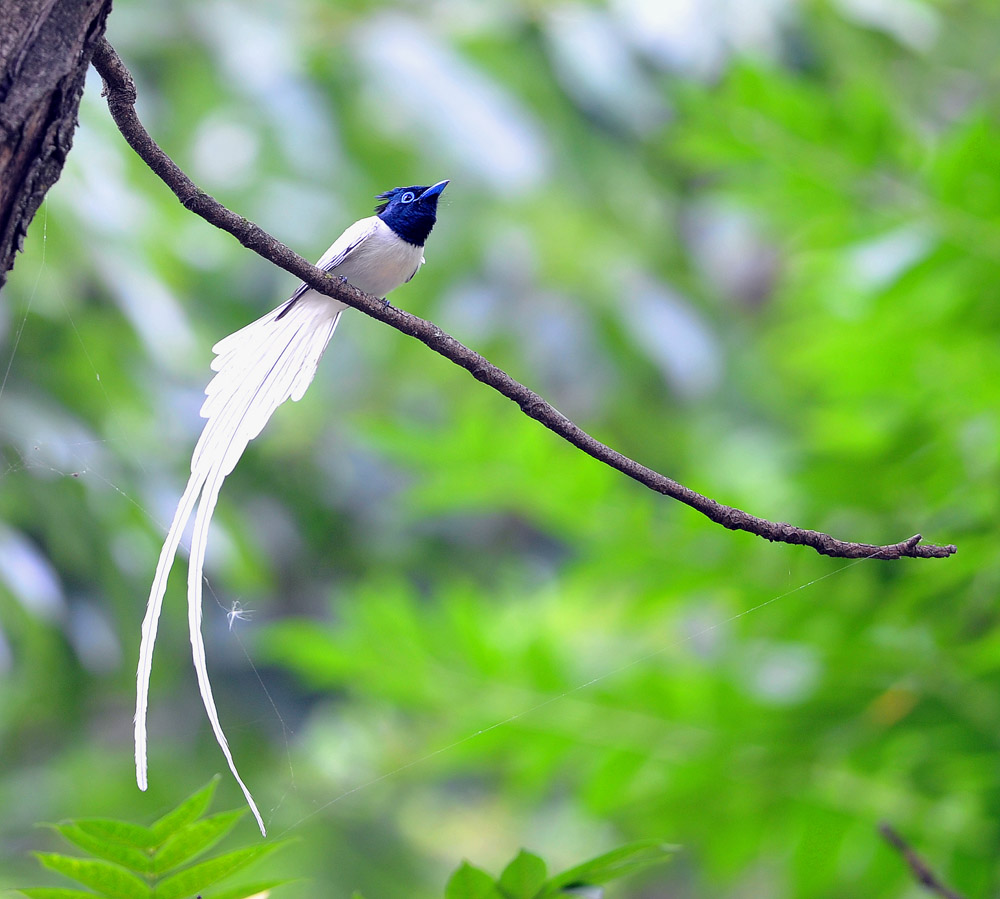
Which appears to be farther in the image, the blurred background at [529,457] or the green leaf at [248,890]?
the blurred background at [529,457]

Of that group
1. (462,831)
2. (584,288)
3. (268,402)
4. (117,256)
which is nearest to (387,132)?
(584,288)

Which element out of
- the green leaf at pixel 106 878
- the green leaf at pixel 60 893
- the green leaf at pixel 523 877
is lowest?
the green leaf at pixel 60 893

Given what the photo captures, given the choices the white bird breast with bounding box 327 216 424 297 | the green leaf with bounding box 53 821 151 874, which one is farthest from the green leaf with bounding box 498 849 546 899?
the white bird breast with bounding box 327 216 424 297

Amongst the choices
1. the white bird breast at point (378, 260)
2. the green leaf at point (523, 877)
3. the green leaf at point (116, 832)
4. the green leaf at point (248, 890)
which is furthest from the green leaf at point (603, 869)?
the white bird breast at point (378, 260)

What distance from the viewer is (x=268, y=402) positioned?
31.5 inches

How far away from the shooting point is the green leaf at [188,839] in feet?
2.37

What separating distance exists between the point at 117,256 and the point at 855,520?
1.70 m

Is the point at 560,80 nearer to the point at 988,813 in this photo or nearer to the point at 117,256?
the point at 117,256

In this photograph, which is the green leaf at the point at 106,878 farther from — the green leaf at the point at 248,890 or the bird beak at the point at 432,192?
the bird beak at the point at 432,192

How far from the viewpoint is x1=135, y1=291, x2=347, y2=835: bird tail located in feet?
2.41

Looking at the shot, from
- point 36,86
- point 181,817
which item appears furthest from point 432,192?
point 181,817

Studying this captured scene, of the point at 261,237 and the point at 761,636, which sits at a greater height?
the point at 761,636

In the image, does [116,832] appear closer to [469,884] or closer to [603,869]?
[469,884]

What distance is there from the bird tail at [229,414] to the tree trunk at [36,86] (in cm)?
18
